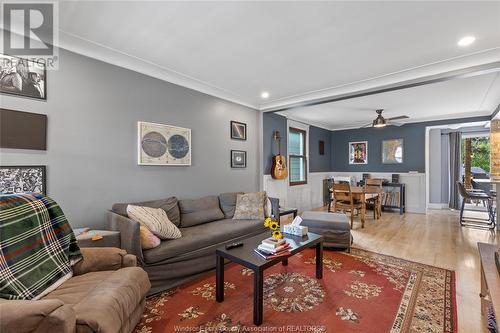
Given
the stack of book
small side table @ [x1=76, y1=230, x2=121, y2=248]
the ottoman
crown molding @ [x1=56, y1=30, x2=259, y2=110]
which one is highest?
crown molding @ [x1=56, y1=30, x2=259, y2=110]

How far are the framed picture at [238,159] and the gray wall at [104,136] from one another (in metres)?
0.57

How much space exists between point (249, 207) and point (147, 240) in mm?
1637

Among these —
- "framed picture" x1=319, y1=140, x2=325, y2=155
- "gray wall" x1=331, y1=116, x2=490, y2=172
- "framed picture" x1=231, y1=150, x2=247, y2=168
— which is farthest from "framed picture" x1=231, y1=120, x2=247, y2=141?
"gray wall" x1=331, y1=116, x2=490, y2=172

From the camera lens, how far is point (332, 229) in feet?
10.9

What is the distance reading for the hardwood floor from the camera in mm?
2078

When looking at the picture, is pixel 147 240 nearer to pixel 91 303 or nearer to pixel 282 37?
pixel 91 303

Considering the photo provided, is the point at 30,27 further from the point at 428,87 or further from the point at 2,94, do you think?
the point at 428,87

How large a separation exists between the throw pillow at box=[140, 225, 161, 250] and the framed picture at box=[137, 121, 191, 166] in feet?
3.34

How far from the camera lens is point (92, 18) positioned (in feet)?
6.68

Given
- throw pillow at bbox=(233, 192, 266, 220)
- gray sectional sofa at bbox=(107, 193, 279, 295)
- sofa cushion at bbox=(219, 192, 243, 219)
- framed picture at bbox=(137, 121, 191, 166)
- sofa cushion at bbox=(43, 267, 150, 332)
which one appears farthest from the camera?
sofa cushion at bbox=(219, 192, 243, 219)

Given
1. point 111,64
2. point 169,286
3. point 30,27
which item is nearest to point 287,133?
point 111,64

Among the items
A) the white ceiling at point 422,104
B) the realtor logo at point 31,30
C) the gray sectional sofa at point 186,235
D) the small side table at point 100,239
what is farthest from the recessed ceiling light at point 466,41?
the small side table at point 100,239

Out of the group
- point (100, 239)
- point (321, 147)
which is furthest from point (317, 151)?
point (100, 239)

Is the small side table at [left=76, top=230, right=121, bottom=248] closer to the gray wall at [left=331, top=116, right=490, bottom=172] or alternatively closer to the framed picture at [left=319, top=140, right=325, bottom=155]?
the framed picture at [left=319, top=140, right=325, bottom=155]
